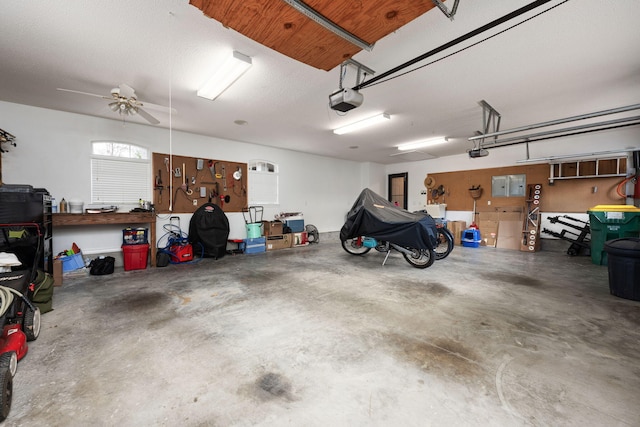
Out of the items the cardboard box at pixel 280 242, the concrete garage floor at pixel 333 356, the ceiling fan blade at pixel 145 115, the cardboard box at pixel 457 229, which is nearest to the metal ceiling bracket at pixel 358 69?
the ceiling fan blade at pixel 145 115

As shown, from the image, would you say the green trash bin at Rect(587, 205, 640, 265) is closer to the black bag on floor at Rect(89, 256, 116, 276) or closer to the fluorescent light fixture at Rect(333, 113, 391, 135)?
the fluorescent light fixture at Rect(333, 113, 391, 135)

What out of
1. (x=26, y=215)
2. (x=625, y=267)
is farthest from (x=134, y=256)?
(x=625, y=267)

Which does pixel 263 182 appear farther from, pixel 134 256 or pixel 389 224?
pixel 389 224

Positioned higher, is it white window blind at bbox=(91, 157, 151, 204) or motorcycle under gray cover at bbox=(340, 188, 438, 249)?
white window blind at bbox=(91, 157, 151, 204)

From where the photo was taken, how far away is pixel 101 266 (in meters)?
4.54

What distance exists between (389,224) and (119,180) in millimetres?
5553

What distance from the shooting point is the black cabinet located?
3.28 m

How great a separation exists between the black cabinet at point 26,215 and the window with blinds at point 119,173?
1.27m

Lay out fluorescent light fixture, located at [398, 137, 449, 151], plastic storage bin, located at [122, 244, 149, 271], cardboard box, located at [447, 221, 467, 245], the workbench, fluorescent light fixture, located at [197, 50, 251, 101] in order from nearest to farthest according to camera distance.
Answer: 1. fluorescent light fixture, located at [197, 50, 251, 101]
2. the workbench
3. plastic storage bin, located at [122, 244, 149, 271]
4. fluorescent light fixture, located at [398, 137, 449, 151]
5. cardboard box, located at [447, 221, 467, 245]

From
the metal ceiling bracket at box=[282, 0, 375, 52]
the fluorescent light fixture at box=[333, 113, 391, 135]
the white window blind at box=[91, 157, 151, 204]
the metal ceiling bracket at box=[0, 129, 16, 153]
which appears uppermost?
the fluorescent light fixture at box=[333, 113, 391, 135]

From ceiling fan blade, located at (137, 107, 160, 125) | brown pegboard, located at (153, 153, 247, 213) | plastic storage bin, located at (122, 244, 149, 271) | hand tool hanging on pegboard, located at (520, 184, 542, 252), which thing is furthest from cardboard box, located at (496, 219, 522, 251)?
plastic storage bin, located at (122, 244, 149, 271)

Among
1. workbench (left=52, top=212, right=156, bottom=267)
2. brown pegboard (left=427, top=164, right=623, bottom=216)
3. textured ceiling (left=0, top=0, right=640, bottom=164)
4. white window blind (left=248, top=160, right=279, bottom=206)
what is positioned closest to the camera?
textured ceiling (left=0, top=0, right=640, bottom=164)

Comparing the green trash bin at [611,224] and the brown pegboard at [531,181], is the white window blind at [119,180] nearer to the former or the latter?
the brown pegboard at [531,181]

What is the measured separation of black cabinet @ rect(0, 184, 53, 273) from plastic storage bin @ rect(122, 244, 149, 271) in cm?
107
